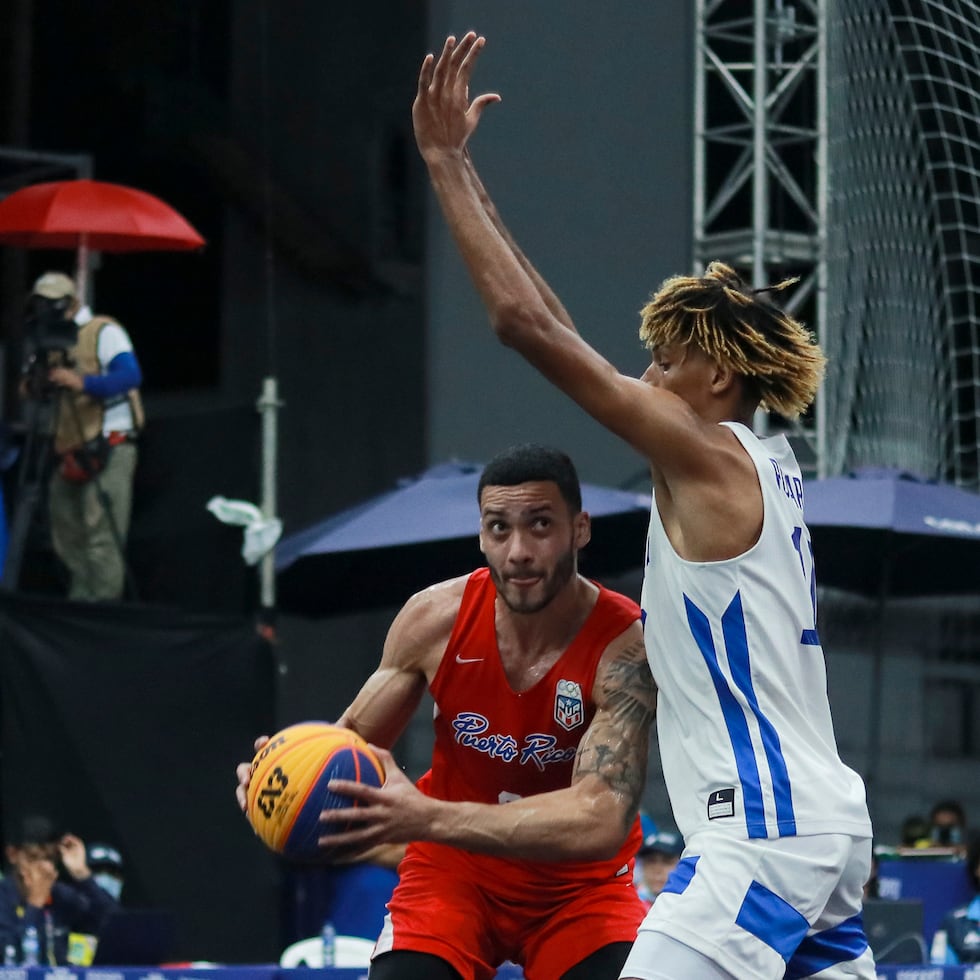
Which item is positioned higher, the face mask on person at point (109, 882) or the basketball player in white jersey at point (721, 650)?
the basketball player in white jersey at point (721, 650)

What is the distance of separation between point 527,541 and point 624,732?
21.1 inches

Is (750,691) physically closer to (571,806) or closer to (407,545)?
(571,806)

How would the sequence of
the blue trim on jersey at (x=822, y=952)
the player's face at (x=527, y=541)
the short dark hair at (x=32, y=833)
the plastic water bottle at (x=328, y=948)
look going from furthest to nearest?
the short dark hair at (x=32, y=833) < the plastic water bottle at (x=328, y=948) < the player's face at (x=527, y=541) < the blue trim on jersey at (x=822, y=952)

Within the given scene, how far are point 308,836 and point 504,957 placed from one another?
118 centimetres

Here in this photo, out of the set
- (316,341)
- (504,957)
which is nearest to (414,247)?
(316,341)

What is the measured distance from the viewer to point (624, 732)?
5.03 m

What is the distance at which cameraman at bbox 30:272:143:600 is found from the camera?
10352 mm

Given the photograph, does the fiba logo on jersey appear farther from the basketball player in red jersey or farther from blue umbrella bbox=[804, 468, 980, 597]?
blue umbrella bbox=[804, 468, 980, 597]

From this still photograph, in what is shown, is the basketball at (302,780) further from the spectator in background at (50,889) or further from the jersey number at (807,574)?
the spectator in background at (50,889)

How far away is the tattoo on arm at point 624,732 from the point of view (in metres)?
4.98

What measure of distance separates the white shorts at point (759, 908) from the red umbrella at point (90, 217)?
6835 millimetres

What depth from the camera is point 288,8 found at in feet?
41.9

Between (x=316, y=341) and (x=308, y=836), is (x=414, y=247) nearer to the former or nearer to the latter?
(x=316, y=341)

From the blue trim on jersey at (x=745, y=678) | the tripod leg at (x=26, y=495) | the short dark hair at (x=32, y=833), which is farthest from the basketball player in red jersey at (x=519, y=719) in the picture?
the tripod leg at (x=26, y=495)
